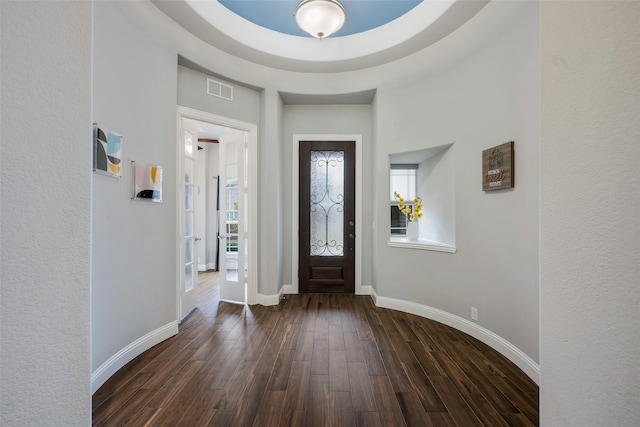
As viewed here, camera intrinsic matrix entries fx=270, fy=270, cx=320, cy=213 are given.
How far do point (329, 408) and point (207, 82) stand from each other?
11.0ft

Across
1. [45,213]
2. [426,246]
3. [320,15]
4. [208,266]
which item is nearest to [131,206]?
[45,213]

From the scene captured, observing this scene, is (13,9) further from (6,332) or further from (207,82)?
(207,82)

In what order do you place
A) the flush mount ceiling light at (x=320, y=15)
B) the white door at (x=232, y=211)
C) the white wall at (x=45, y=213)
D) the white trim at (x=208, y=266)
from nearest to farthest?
the white wall at (x=45, y=213) < the flush mount ceiling light at (x=320, y=15) < the white door at (x=232, y=211) < the white trim at (x=208, y=266)

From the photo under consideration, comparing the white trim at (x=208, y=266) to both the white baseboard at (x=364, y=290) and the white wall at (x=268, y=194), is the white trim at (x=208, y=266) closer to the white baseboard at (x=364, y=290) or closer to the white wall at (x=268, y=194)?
the white wall at (x=268, y=194)

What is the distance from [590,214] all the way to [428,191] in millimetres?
2999

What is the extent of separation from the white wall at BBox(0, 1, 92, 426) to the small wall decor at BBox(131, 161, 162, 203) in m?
1.56

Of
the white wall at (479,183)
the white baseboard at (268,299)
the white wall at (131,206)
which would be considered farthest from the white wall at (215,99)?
the white baseboard at (268,299)

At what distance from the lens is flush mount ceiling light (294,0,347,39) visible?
8.22 feet

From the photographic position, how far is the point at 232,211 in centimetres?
405

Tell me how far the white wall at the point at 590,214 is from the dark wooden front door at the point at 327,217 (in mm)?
3106

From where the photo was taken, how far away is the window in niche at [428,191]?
3.17 meters

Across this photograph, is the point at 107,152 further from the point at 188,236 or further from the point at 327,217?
the point at 327,217

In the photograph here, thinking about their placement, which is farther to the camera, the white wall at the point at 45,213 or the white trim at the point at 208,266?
the white trim at the point at 208,266

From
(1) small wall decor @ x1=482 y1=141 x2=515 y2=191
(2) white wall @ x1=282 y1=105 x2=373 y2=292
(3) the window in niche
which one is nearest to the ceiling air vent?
(2) white wall @ x1=282 y1=105 x2=373 y2=292
